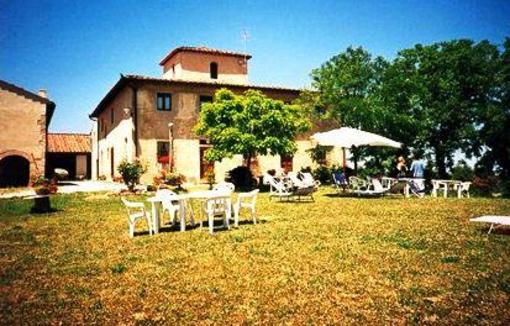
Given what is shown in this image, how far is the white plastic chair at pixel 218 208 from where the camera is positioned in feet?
26.7

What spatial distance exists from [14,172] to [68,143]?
15.7 metres

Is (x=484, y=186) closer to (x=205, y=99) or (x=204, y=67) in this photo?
(x=205, y=99)

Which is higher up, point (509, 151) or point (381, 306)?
point (509, 151)

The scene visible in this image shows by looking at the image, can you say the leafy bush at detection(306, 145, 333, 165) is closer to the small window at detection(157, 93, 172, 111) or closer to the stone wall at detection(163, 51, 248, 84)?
the stone wall at detection(163, 51, 248, 84)

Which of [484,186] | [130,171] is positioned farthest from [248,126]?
[484,186]

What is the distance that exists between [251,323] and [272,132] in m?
16.3

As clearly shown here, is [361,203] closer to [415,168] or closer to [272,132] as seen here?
[415,168]

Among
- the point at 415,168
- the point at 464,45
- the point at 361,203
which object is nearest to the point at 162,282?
the point at 361,203

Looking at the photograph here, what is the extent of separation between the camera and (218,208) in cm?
917

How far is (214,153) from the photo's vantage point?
1939cm

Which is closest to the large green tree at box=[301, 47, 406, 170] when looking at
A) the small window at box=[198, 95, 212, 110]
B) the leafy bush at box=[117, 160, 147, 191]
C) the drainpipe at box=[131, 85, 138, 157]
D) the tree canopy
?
the tree canopy

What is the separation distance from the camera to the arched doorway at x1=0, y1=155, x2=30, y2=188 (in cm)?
2364

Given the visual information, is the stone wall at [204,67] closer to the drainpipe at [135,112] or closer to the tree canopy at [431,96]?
the drainpipe at [135,112]

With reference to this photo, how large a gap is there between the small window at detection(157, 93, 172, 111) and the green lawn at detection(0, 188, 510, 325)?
14794mm
